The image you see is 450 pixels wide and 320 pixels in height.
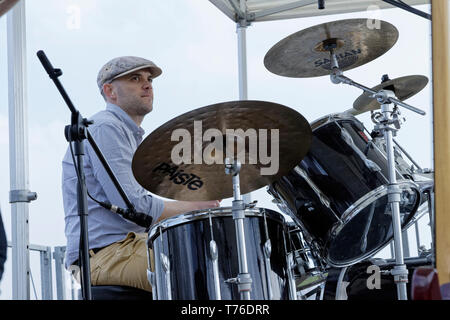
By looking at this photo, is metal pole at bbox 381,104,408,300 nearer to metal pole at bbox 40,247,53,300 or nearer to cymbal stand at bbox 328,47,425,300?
cymbal stand at bbox 328,47,425,300

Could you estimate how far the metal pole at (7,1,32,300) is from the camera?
314 centimetres

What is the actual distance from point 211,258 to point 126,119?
1.15 meters

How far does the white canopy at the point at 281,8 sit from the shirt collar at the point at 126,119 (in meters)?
1.48

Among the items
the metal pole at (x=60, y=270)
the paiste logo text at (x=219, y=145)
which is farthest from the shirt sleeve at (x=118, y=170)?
the metal pole at (x=60, y=270)

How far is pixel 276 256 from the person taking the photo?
2.61 meters

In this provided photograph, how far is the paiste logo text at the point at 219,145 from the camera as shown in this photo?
2.48 metres

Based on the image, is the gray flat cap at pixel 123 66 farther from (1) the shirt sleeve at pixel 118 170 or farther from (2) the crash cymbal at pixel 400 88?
(2) the crash cymbal at pixel 400 88

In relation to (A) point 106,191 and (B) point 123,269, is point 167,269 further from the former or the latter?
(A) point 106,191

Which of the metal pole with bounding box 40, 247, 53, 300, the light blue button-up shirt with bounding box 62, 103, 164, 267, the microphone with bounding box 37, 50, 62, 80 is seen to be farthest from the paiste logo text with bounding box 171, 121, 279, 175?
the metal pole with bounding box 40, 247, 53, 300

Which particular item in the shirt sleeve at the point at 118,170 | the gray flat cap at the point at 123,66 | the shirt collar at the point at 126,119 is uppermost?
the gray flat cap at the point at 123,66

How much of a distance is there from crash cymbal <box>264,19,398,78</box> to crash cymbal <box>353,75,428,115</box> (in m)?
0.19

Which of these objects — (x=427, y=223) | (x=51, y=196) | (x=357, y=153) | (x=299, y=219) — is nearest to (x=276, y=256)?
(x=299, y=219)

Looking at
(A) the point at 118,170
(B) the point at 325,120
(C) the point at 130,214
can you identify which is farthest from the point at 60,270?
(B) the point at 325,120

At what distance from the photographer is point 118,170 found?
3.04 metres
